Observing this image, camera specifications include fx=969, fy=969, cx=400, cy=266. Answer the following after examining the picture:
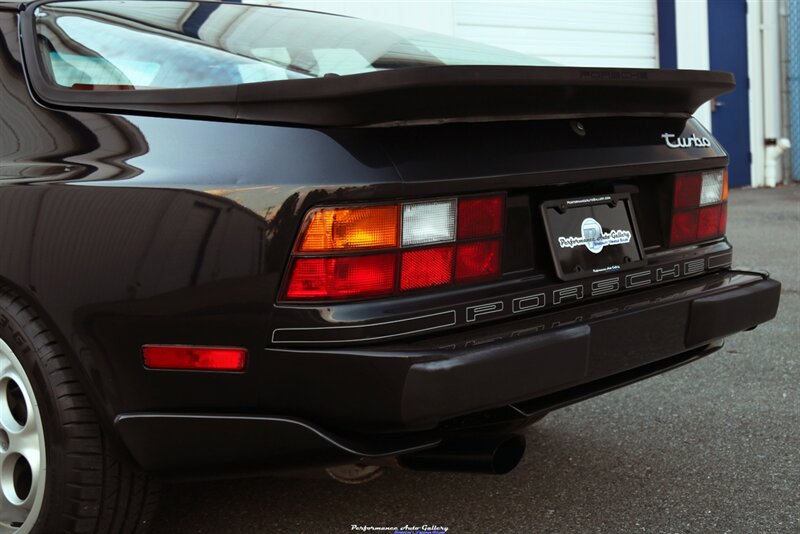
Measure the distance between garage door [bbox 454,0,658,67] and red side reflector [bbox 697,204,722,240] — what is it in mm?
7199

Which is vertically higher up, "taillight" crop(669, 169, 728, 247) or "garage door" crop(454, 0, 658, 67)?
"garage door" crop(454, 0, 658, 67)

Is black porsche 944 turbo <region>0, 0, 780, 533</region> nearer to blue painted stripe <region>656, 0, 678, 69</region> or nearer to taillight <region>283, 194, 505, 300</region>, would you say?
taillight <region>283, 194, 505, 300</region>

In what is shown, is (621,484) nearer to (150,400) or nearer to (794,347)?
(150,400)

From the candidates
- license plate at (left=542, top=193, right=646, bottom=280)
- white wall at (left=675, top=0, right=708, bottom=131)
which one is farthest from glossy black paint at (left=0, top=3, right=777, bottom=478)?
white wall at (left=675, top=0, right=708, bottom=131)

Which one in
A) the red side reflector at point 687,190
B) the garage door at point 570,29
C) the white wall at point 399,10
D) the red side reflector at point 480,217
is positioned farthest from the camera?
the garage door at point 570,29

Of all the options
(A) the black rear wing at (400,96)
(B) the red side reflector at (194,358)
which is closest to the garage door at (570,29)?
(A) the black rear wing at (400,96)

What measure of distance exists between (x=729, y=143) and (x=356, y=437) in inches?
448

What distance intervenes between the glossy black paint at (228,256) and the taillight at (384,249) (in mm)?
28

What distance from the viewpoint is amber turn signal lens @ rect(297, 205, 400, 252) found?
1.96 m

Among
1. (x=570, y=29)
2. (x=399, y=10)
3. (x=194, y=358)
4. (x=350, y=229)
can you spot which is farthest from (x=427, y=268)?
(x=570, y=29)

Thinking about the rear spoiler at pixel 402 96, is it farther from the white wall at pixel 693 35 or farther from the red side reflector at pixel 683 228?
the white wall at pixel 693 35

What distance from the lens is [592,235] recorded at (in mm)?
2391

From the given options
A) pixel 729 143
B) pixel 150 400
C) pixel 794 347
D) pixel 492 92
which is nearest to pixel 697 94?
pixel 492 92

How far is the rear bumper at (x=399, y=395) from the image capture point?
6.35ft
